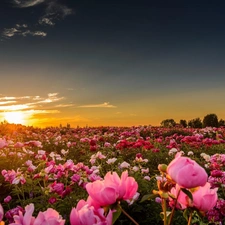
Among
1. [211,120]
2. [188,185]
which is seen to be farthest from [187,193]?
[211,120]

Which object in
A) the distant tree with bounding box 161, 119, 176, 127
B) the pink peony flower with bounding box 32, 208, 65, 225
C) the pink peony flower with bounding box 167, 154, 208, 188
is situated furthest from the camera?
the distant tree with bounding box 161, 119, 176, 127

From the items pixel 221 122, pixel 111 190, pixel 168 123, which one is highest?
Answer: pixel 111 190

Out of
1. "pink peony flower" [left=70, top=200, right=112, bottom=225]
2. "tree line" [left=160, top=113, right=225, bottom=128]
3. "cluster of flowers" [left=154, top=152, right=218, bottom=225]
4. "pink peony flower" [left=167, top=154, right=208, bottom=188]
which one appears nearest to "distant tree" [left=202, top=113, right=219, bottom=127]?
"tree line" [left=160, top=113, right=225, bottom=128]

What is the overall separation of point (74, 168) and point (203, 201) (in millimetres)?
3720

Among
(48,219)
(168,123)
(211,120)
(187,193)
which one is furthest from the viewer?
(168,123)

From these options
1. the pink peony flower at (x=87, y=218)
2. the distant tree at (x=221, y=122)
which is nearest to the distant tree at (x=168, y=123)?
the distant tree at (x=221, y=122)

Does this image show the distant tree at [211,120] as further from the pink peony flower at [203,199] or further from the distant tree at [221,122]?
the pink peony flower at [203,199]

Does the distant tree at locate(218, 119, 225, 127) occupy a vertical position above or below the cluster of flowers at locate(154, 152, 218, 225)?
below

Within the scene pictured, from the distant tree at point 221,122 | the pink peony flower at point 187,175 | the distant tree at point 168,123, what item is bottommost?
the distant tree at point 221,122

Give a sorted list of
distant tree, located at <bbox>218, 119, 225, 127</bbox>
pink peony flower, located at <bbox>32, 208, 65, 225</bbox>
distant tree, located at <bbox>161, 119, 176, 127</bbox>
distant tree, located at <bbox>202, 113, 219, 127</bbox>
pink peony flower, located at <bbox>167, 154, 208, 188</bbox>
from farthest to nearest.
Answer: distant tree, located at <bbox>218, 119, 225, 127</bbox>
distant tree, located at <bbox>202, 113, 219, 127</bbox>
distant tree, located at <bbox>161, 119, 176, 127</bbox>
pink peony flower, located at <bbox>167, 154, 208, 188</bbox>
pink peony flower, located at <bbox>32, 208, 65, 225</bbox>

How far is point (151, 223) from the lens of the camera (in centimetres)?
432

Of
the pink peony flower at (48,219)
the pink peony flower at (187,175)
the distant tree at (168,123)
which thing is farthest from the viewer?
the distant tree at (168,123)

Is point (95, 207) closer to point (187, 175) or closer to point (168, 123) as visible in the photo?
point (187, 175)

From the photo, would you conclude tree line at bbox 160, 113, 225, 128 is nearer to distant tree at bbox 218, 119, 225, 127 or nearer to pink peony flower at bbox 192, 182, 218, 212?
distant tree at bbox 218, 119, 225, 127
